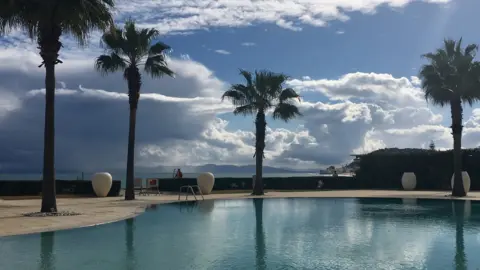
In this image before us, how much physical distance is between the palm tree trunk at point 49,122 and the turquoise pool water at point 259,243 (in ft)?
9.70

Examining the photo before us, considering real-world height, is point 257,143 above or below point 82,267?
above

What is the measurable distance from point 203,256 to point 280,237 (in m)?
3.10

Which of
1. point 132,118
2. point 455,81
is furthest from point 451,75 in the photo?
point 132,118

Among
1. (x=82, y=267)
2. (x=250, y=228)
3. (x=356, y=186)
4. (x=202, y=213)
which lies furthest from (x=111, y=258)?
(x=356, y=186)

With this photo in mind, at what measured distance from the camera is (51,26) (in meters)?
15.8

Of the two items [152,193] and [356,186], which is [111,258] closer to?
[152,193]

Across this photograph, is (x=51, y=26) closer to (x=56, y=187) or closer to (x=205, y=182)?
(x=56, y=187)

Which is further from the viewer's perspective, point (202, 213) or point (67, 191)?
point (67, 191)

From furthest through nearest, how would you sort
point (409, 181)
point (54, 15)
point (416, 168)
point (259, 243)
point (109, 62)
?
point (416, 168) < point (409, 181) < point (109, 62) < point (54, 15) < point (259, 243)

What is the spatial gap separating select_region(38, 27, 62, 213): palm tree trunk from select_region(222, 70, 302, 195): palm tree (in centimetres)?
1384

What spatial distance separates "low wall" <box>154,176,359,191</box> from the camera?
1251 inches

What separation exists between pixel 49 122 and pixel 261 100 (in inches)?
581

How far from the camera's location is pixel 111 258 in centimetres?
943

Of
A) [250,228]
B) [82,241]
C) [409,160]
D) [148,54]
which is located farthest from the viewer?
[409,160]
